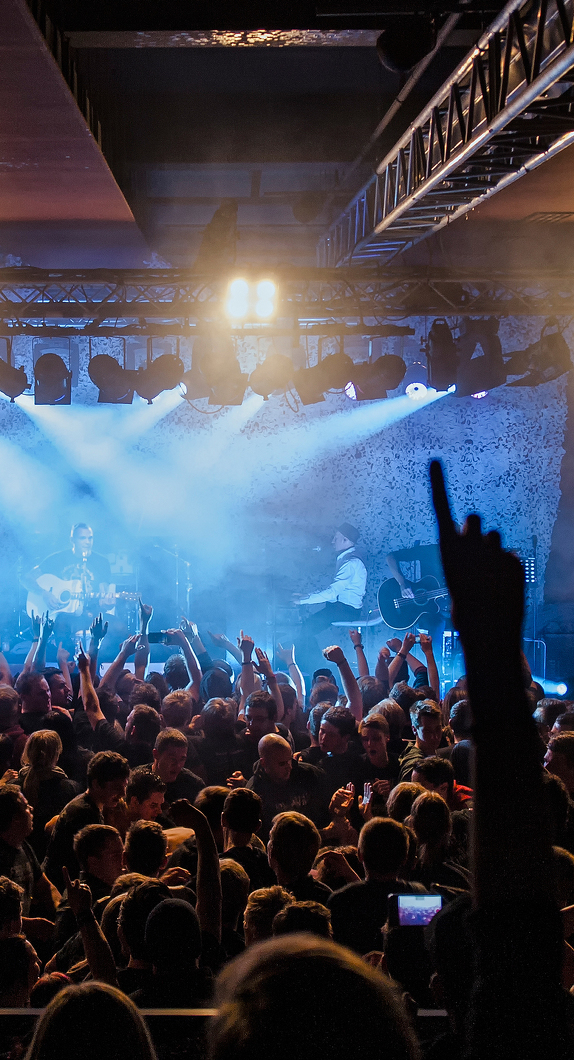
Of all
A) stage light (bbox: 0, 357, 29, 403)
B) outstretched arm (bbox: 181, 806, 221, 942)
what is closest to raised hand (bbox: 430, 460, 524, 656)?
outstretched arm (bbox: 181, 806, 221, 942)

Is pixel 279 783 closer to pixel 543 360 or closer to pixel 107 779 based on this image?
pixel 107 779

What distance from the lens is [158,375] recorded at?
7023 mm

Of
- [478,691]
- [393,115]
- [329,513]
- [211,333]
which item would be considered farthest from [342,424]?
[478,691]

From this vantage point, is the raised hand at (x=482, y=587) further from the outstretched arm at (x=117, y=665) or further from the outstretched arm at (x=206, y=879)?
the outstretched arm at (x=117, y=665)

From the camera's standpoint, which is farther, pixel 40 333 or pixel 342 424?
pixel 342 424

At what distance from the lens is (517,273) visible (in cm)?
641

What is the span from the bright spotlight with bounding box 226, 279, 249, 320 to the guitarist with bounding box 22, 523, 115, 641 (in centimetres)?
452

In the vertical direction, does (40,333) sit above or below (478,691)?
above

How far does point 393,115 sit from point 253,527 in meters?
6.22

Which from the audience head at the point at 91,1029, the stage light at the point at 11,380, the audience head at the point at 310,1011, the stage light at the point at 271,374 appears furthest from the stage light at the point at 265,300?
the audience head at the point at 310,1011

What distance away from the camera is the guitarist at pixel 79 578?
9.50 m

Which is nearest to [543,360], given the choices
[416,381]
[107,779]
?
[416,381]

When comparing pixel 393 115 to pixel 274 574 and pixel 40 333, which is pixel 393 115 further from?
pixel 274 574

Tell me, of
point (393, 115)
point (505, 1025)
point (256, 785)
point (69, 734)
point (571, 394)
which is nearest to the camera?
point (505, 1025)
